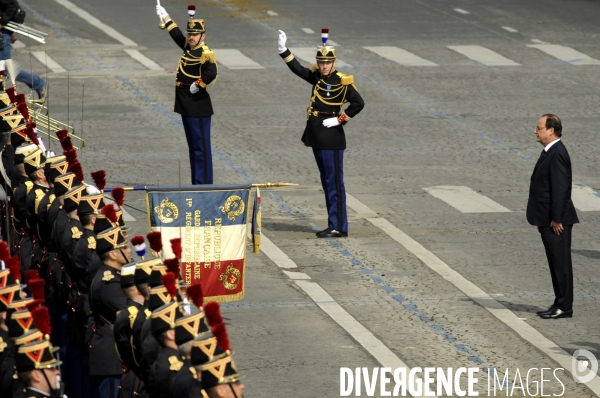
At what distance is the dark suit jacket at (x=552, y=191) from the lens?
12.1m

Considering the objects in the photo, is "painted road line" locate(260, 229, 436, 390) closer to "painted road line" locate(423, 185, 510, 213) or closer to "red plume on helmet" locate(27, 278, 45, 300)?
"painted road line" locate(423, 185, 510, 213)

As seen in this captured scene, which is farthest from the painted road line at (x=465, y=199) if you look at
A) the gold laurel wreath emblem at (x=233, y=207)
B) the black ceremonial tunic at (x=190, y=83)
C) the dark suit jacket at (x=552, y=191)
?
the gold laurel wreath emblem at (x=233, y=207)

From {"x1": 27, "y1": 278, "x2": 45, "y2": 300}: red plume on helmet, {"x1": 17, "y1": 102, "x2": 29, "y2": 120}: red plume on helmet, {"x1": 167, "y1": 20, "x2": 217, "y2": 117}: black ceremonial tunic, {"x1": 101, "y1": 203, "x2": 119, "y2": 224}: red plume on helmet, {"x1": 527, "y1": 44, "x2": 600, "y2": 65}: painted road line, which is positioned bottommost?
{"x1": 527, "y1": 44, "x2": 600, "y2": 65}: painted road line

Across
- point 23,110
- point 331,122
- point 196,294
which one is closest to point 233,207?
point 23,110

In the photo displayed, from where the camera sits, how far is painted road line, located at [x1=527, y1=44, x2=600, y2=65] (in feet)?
84.4

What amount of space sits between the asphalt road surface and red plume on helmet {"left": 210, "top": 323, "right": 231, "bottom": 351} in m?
2.78

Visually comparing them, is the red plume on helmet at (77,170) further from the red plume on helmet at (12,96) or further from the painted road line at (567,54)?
the painted road line at (567,54)

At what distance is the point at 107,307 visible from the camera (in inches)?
364

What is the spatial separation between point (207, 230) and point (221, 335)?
454 centimetres

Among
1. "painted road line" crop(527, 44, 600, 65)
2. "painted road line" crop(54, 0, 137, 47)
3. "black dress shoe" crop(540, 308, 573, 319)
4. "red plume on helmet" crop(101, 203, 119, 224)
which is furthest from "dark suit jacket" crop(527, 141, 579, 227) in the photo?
"painted road line" crop(54, 0, 137, 47)

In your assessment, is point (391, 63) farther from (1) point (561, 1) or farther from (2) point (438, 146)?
(1) point (561, 1)

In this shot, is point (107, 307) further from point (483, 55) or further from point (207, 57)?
point (483, 55)

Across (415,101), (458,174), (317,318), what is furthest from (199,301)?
(415,101)

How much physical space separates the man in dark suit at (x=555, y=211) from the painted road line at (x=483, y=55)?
13.1 m
